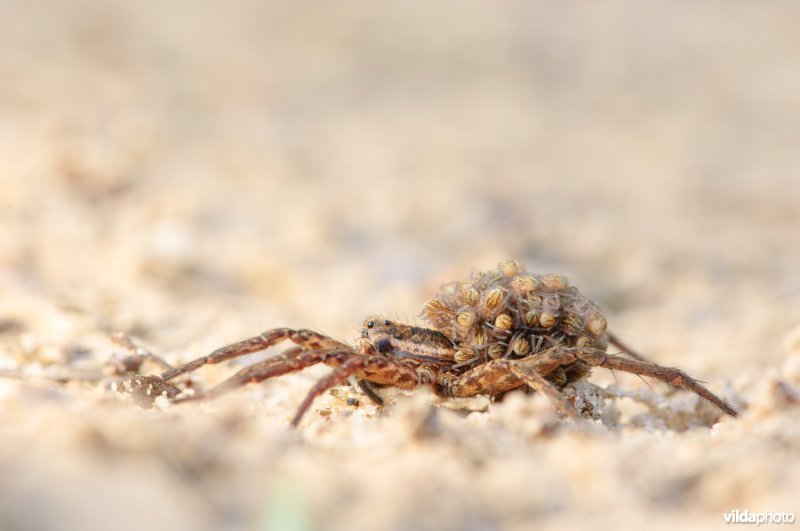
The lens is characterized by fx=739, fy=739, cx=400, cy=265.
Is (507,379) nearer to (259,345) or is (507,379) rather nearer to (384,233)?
(259,345)

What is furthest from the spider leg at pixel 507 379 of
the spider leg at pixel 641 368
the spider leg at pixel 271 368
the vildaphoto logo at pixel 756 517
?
the vildaphoto logo at pixel 756 517

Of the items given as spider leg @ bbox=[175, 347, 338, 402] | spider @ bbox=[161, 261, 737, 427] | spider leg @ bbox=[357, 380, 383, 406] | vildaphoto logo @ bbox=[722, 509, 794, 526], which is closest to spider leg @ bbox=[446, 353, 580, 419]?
spider @ bbox=[161, 261, 737, 427]

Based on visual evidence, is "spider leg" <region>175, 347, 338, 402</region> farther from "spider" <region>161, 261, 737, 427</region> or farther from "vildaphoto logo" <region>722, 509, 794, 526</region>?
"vildaphoto logo" <region>722, 509, 794, 526</region>

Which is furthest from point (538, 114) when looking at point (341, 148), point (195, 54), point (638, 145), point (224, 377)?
point (224, 377)

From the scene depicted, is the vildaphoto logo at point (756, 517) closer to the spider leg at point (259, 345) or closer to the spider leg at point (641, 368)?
the spider leg at point (641, 368)

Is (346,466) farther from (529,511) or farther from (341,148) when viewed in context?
(341,148)
